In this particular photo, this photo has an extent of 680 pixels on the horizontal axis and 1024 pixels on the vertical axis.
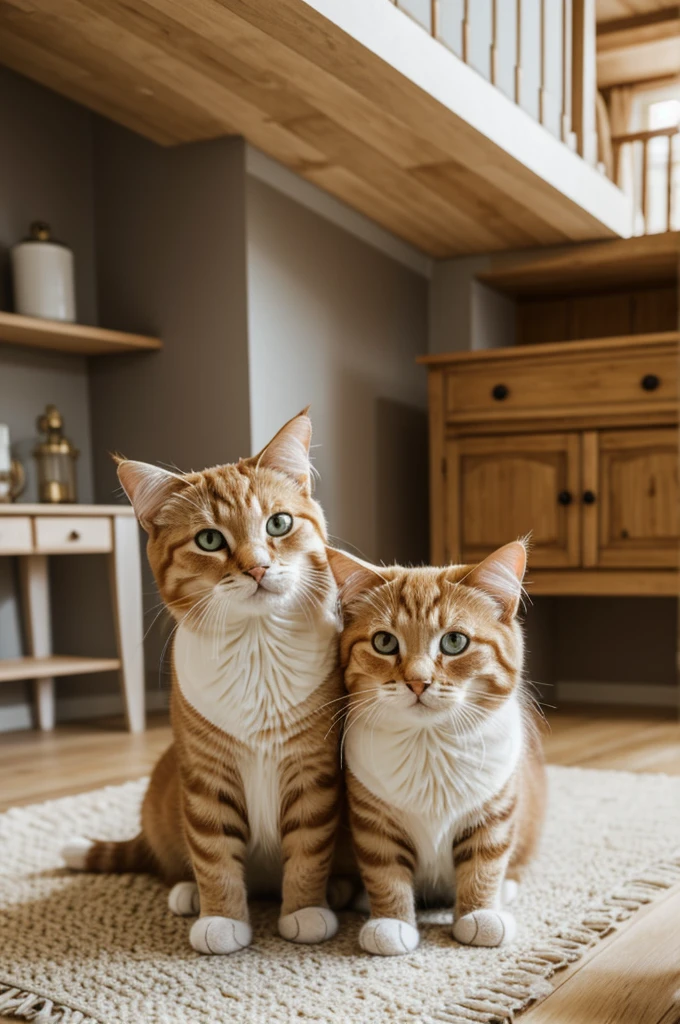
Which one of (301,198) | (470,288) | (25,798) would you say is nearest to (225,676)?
(25,798)

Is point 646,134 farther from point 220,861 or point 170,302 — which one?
point 220,861

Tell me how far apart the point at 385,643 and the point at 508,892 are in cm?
41

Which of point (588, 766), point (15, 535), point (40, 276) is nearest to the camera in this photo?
point (588, 766)

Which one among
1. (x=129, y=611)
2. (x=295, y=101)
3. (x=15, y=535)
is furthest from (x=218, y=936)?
(x=295, y=101)

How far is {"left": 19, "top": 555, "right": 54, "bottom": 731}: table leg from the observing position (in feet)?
8.91

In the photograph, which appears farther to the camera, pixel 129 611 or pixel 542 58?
pixel 129 611

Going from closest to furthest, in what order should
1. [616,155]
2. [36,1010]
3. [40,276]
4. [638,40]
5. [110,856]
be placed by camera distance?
[36,1010], [110,856], [40,276], [638,40], [616,155]

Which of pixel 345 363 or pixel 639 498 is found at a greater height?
pixel 345 363

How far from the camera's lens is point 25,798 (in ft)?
6.13

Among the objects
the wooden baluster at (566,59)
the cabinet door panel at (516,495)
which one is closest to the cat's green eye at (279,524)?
the cabinet door panel at (516,495)

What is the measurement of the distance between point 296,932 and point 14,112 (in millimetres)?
2491

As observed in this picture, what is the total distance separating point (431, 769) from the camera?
1.05 meters

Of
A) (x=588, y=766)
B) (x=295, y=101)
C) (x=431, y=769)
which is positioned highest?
(x=295, y=101)

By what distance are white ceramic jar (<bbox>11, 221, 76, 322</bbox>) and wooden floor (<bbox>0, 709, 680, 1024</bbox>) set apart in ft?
3.71
